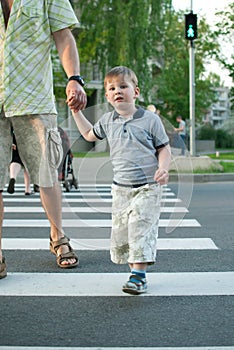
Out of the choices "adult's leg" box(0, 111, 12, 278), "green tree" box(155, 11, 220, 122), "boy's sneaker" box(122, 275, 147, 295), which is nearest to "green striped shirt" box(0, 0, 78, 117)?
"adult's leg" box(0, 111, 12, 278)

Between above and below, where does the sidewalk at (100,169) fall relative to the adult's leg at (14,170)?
above

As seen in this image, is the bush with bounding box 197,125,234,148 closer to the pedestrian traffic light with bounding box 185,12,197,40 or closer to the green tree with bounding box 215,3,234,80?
the green tree with bounding box 215,3,234,80

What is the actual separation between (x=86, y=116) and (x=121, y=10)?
24.4 meters

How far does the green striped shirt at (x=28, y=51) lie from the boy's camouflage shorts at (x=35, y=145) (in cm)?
9

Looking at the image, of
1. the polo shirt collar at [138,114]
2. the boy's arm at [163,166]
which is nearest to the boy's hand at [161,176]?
the boy's arm at [163,166]

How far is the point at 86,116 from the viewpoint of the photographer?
422 cm

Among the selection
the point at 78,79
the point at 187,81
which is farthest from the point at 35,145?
the point at 187,81

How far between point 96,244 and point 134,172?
167 cm

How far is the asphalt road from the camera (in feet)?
9.39

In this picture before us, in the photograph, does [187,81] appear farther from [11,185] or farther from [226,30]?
[11,185]

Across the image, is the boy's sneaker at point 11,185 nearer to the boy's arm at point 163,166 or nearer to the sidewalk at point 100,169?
the sidewalk at point 100,169

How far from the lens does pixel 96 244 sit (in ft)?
17.4

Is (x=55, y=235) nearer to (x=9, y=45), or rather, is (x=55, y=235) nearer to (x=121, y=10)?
(x=9, y=45)

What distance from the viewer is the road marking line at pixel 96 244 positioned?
5.21 meters
